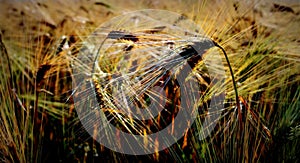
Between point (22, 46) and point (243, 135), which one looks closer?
point (243, 135)

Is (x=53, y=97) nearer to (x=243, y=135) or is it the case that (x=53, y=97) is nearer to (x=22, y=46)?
(x=22, y=46)

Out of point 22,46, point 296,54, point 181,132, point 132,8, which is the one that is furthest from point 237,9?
point 22,46

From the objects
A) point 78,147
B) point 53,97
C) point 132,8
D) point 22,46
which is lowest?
point 78,147

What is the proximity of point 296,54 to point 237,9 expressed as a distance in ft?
0.51

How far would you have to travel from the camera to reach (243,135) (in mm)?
728

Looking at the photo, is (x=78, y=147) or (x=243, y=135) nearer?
(x=243, y=135)

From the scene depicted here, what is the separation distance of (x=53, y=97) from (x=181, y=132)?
0.40m

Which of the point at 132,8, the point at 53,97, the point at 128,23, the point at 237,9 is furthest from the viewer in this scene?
the point at 132,8

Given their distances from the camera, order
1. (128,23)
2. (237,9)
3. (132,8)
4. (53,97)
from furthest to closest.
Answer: (132,8)
(53,97)
(128,23)
(237,9)

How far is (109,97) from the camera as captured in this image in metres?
0.73

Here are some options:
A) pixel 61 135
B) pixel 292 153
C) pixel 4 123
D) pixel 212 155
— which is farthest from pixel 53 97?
pixel 292 153

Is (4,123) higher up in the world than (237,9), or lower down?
lower down

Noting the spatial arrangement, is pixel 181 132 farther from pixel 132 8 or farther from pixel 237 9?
pixel 132 8

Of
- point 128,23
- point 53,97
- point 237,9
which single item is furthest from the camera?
point 53,97
